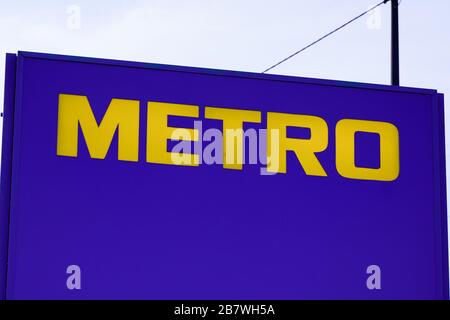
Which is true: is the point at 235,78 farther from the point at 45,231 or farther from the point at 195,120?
the point at 45,231

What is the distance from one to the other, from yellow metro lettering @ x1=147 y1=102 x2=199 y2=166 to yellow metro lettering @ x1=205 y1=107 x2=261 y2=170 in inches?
8.5

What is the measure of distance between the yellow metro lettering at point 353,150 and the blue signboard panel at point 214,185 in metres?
0.01

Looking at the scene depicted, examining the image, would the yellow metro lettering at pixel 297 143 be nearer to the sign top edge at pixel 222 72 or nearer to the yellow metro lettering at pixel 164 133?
the sign top edge at pixel 222 72

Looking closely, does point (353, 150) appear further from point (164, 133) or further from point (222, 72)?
point (164, 133)

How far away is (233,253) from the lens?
977cm

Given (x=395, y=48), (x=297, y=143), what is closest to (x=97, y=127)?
(x=297, y=143)

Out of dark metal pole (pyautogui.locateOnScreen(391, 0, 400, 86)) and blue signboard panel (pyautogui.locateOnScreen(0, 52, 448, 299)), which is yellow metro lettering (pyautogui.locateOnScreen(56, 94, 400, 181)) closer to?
blue signboard panel (pyautogui.locateOnScreen(0, 52, 448, 299))

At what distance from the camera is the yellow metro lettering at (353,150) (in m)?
10.2

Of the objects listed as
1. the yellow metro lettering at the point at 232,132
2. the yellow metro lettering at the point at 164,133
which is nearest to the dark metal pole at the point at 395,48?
the yellow metro lettering at the point at 232,132

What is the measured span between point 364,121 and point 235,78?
4.32 ft

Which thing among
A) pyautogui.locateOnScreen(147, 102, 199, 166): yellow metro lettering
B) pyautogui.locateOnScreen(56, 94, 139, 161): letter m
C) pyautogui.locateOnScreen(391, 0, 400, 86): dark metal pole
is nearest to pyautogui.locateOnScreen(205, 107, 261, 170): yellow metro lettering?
pyautogui.locateOnScreen(147, 102, 199, 166): yellow metro lettering

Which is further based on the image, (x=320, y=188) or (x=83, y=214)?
(x=320, y=188)

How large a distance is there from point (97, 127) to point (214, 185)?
3.83 ft
